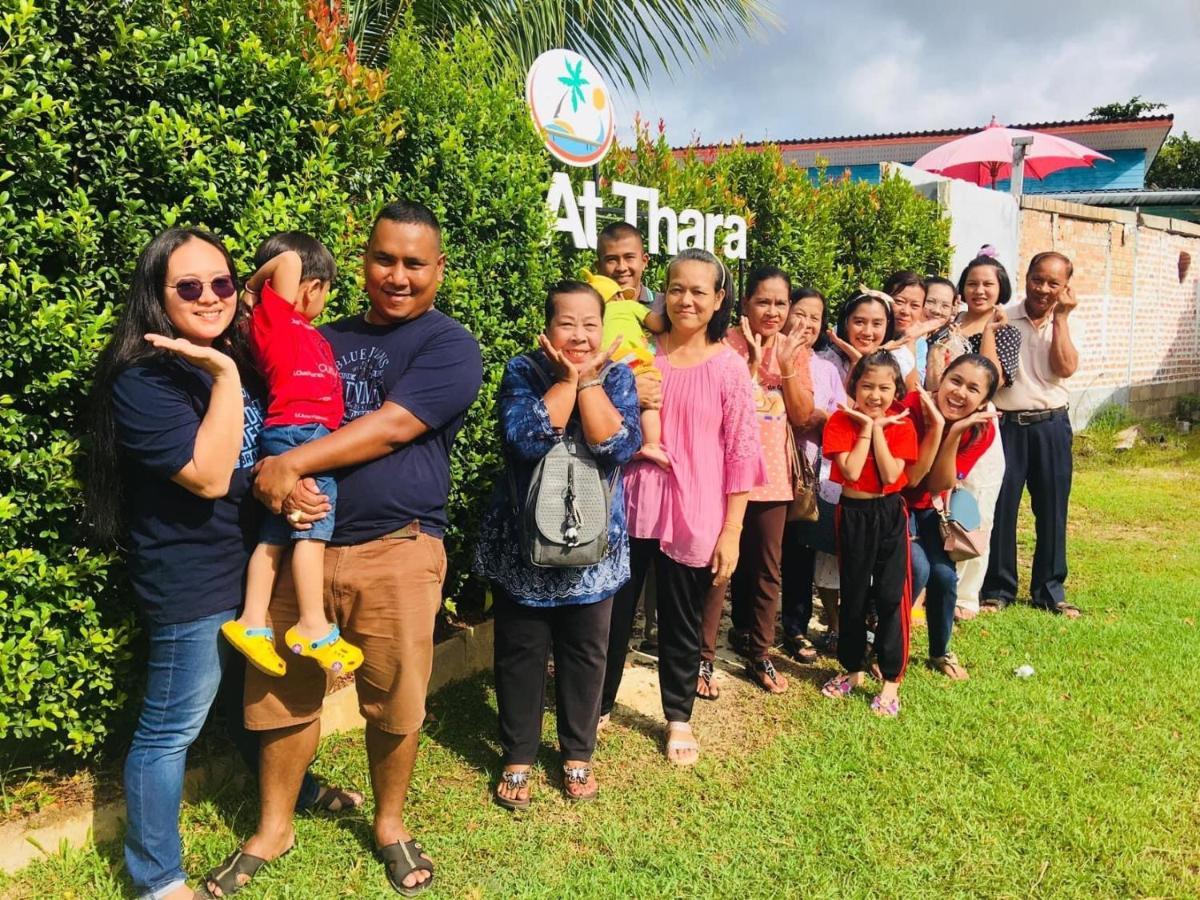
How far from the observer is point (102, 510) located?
2.30 metres

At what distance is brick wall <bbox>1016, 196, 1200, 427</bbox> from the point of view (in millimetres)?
10594

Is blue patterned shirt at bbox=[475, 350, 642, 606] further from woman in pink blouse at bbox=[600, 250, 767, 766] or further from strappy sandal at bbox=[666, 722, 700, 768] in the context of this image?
strappy sandal at bbox=[666, 722, 700, 768]

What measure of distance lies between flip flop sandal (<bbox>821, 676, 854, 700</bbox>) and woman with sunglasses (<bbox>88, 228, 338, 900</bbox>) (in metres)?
2.71

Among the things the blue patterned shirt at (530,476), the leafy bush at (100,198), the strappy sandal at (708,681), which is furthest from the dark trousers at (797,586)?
the leafy bush at (100,198)

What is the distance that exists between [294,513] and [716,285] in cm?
183

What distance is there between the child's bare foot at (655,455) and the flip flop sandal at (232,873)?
72.3 inches

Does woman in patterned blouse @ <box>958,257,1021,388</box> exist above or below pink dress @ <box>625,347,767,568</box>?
above

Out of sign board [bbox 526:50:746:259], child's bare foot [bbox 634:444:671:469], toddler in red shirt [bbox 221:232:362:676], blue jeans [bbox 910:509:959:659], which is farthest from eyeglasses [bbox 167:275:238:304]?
blue jeans [bbox 910:509:959:659]

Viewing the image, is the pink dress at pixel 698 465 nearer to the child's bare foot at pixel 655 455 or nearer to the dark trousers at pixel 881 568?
the child's bare foot at pixel 655 455

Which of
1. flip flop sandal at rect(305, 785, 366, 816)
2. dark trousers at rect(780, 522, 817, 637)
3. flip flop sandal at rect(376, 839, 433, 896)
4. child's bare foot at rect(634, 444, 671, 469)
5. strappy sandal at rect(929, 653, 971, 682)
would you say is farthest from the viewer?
dark trousers at rect(780, 522, 817, 637)

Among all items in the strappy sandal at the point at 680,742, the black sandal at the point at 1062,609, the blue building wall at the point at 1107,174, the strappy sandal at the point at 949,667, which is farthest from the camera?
the blue building wall at the point at 1107,174

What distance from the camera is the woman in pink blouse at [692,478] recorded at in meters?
3.25

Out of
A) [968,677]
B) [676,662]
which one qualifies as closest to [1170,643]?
[968,677]

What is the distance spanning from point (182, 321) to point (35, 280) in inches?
17.3
